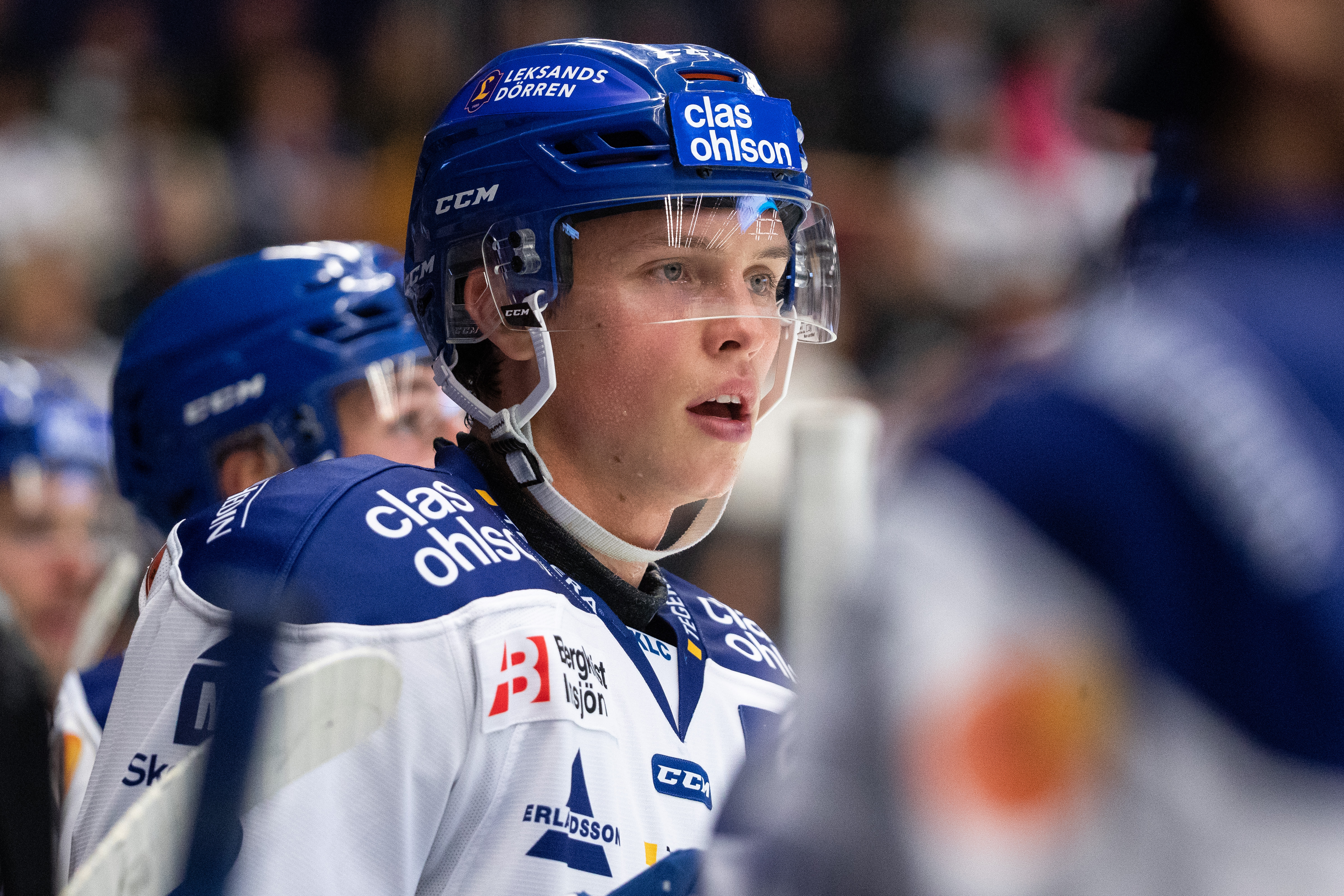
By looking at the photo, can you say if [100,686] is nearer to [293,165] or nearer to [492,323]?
[492,323]

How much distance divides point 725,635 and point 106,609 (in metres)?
2.32

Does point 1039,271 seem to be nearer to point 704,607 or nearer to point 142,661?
point 704,607

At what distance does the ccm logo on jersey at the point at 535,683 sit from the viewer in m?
1.75

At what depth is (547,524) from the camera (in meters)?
2.07

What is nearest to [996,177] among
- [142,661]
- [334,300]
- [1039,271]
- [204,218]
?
[1039,271]

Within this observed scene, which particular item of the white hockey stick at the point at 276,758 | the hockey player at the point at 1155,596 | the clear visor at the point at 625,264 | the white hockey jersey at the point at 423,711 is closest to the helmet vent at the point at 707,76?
the clear visor at the point at 625,264

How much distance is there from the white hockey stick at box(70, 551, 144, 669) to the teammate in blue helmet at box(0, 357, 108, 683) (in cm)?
6

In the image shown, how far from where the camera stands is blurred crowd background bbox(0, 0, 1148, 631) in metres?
6.85

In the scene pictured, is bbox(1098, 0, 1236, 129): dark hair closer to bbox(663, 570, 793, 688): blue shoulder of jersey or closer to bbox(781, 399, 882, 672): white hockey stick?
bbox(663, 570, 793, 688): blue shoulder of jersey

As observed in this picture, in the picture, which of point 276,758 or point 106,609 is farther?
point 106,609

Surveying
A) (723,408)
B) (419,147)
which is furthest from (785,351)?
(419,147)

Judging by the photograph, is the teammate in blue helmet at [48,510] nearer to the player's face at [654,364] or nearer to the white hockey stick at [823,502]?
the white hockey stick at [823,502]

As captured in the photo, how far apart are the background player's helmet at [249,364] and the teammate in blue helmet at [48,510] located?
1.30 m

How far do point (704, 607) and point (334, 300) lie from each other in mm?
981
